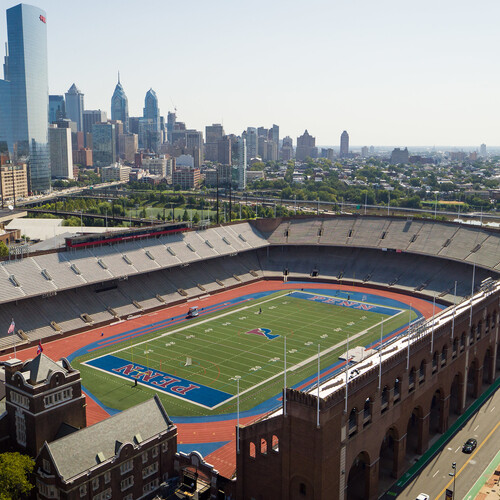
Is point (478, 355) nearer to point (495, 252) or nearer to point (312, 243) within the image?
point (495, 252)

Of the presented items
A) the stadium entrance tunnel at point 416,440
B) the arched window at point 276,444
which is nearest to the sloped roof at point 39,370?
the arched window at point 276,444

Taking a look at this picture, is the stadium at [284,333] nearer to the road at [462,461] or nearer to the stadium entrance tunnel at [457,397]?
the stadium entrance tunnel at [457,397]

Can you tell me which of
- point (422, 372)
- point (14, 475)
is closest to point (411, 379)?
point (422, 372)

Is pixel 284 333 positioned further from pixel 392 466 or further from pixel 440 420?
pixel 392 466

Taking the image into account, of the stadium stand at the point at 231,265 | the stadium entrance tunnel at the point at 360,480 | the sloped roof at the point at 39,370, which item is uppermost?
the sloped roof at the point at 39,370

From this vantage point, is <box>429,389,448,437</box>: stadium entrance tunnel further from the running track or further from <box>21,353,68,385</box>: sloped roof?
<box>21,353,68,385</box>: sloped roof

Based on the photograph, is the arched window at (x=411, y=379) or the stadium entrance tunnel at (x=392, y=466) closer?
the stadium entrance tunnel at (x=392, y=466)

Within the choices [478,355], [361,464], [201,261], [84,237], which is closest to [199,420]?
[361,464]
